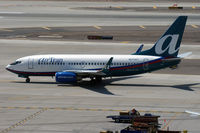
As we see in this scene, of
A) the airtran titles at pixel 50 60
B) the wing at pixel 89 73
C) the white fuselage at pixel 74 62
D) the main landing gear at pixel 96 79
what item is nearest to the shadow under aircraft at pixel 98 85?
the main landing gear at pixel 96 79

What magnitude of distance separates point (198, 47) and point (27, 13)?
7842 cm

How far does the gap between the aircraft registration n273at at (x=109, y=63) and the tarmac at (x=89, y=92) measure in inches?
74.3

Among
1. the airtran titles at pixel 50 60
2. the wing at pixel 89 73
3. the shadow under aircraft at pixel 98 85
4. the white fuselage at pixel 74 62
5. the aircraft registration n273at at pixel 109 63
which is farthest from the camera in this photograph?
the airtran titles at pixel 50 60

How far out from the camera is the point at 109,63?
7100 cm

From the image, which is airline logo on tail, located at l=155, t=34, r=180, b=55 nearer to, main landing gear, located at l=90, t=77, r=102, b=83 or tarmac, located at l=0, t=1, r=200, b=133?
tarmac, located at l=0, t=1, r=200, b=133

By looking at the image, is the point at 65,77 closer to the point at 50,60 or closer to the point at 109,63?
the point at 50,60

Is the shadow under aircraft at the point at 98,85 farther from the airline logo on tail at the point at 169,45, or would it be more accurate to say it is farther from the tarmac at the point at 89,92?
the airline logo on tail at the point at 169,45

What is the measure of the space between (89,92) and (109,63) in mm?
5182

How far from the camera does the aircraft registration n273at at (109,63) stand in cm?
7256

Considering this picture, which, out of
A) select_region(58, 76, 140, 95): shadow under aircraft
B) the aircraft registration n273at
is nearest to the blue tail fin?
the aircraft registration n273at

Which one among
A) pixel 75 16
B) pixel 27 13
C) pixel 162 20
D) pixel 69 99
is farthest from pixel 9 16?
pixel 69 99

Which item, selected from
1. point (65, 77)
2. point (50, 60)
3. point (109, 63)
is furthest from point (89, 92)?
point (50, 60)

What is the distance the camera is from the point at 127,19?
508 ft

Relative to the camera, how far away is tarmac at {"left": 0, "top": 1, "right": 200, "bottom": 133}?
5262 cm
